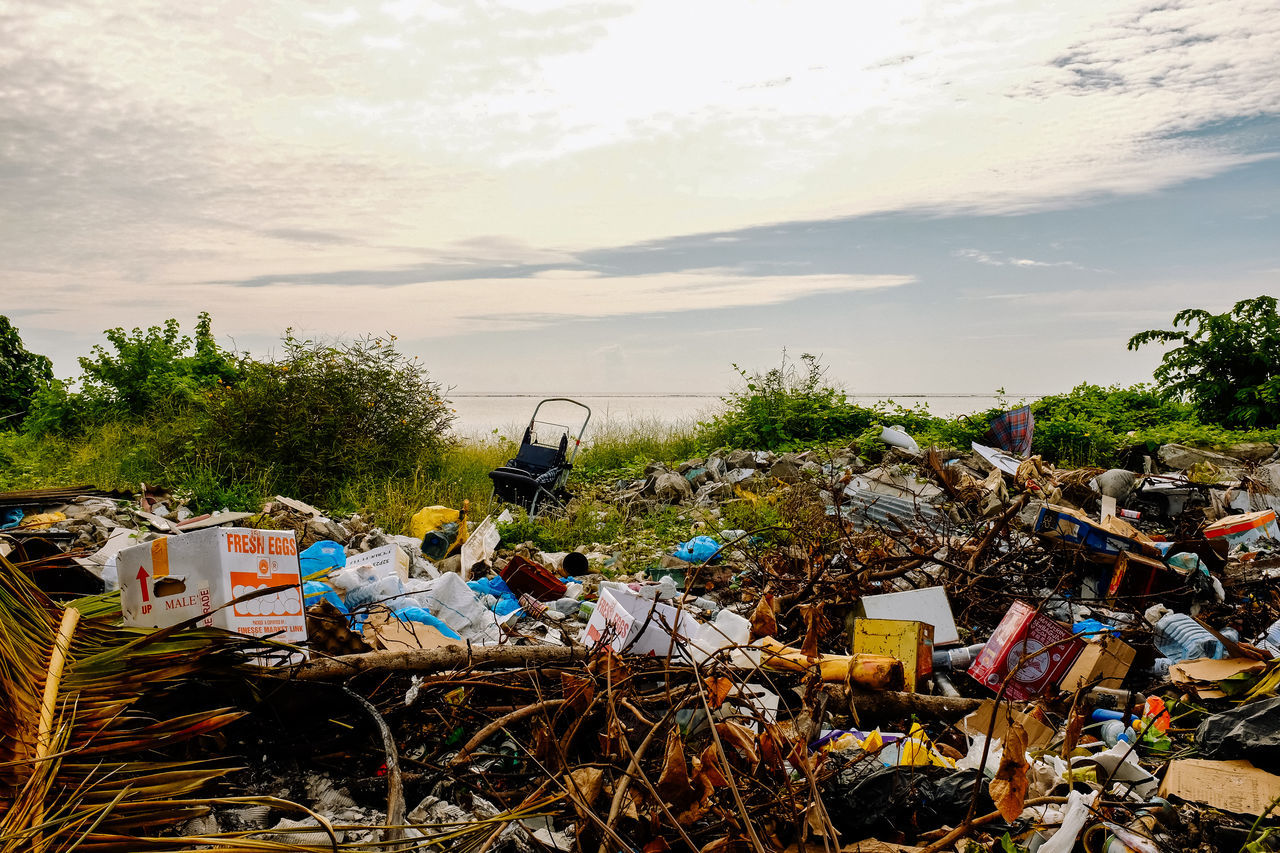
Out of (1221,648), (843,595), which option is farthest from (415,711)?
(1221,648)

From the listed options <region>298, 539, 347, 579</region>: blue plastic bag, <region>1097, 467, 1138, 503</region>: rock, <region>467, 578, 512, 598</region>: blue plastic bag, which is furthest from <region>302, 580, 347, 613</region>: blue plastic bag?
<region>1097, 467, 1138, 503</region>: rock

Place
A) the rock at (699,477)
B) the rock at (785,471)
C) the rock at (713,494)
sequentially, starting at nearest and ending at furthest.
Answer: the rock at (713,494)
the rock at (785,471)
the rock at (699,477)

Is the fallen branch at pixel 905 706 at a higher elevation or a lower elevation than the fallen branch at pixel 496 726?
lower

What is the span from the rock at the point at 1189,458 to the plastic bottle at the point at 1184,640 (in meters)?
5.38

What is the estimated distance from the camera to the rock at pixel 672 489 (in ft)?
29.2

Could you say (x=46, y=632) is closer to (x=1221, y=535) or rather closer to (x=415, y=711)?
(x=415, y=711)

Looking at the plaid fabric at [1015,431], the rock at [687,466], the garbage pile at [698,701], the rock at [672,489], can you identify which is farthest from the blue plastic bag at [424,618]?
the plaid fabric at [1015,431]

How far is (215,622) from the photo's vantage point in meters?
2.45

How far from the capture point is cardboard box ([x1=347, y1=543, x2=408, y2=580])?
4.71m

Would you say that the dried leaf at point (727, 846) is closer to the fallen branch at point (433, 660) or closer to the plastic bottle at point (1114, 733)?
the fallen branch at point (433, 660)

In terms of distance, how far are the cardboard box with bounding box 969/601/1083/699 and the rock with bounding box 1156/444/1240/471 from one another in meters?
6.23

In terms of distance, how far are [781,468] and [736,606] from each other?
4.46 metres

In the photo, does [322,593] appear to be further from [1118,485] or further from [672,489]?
[1118,485]

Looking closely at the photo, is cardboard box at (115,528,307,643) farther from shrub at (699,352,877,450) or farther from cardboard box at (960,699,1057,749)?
shrub at (699,352,877,450)
